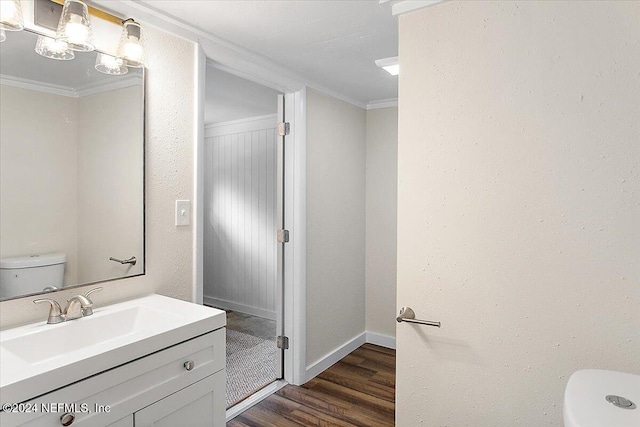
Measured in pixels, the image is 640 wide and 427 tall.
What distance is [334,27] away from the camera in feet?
6.15

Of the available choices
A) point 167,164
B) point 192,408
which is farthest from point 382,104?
point 192,408

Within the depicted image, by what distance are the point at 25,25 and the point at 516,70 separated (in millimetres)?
1810

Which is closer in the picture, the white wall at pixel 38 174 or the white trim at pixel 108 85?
the white wall at pixel 38 174

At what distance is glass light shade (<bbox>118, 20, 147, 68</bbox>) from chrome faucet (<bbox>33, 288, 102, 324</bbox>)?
1018mm

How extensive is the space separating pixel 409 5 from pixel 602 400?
1554mm

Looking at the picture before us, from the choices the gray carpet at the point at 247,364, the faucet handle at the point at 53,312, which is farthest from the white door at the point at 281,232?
the faucet handle at the point at 53,312

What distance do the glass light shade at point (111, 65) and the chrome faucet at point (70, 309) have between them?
95cm

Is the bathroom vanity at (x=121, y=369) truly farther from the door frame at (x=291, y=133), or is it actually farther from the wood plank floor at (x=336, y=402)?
the wood plank floor at (x=336, y=402)

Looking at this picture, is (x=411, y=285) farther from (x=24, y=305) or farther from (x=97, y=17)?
(x=97, y=17)

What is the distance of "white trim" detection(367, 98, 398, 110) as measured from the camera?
3.30 metres

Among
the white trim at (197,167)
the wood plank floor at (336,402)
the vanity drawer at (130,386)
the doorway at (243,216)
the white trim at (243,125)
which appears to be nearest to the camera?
the vanity drawer at (130,386)

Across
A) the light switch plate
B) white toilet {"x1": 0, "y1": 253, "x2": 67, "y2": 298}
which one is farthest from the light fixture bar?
white toilet {"x1": 0, "y1": 253, "x2": 67, "y2": 298}

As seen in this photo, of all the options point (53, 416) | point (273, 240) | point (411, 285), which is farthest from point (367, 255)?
point (53, 416)

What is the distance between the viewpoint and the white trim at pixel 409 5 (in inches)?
60.4
